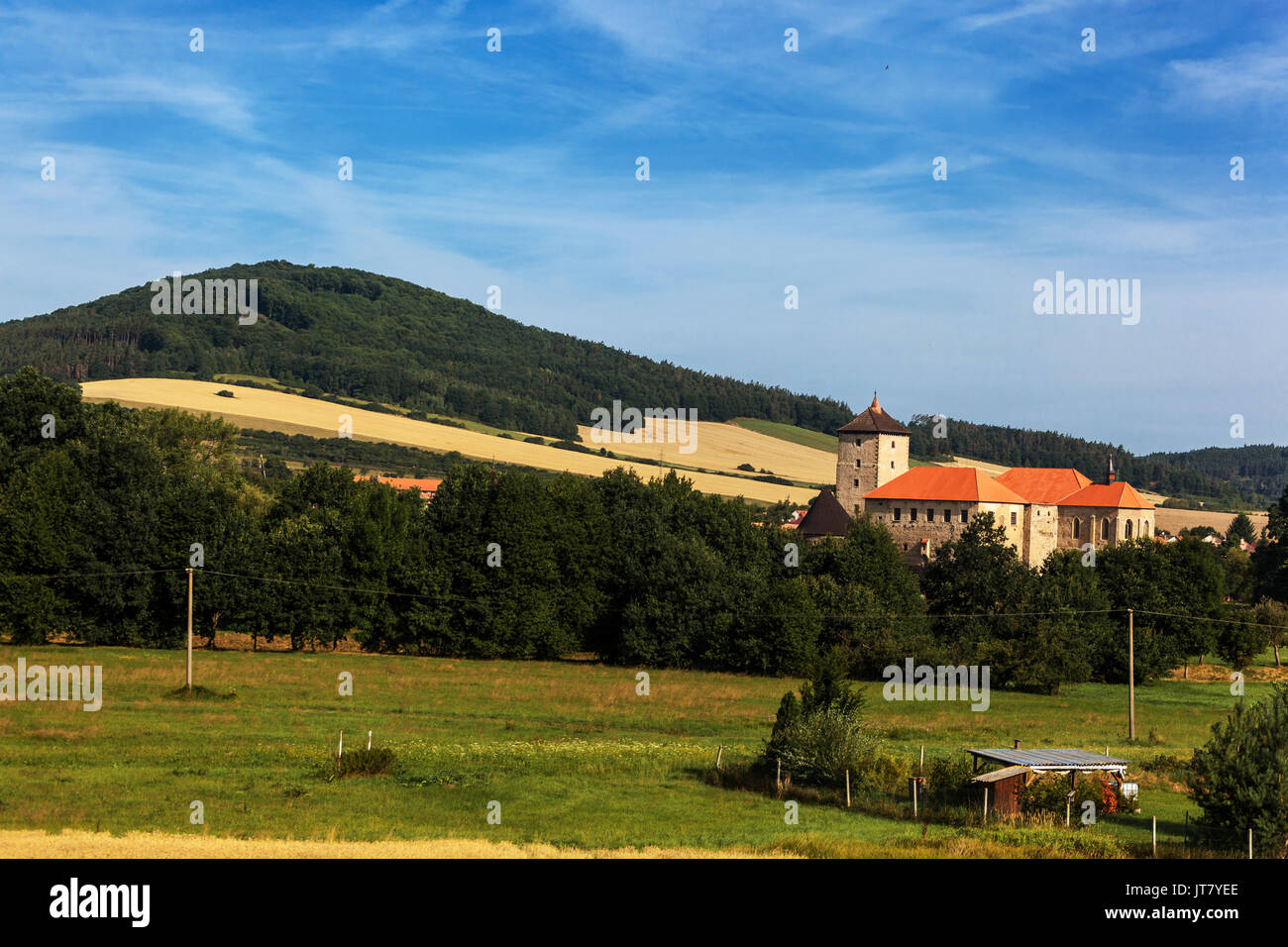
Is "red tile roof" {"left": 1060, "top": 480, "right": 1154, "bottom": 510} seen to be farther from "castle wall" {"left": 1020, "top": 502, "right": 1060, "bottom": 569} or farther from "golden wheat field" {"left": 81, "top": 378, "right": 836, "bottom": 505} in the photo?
"golden wheat field" {"left": 81, "top": 378, "right": 836, "bottom": 505}

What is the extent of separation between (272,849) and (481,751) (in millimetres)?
14274

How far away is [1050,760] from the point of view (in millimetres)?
28000

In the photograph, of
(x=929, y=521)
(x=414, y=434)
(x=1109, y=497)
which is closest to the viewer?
(x=929, y=521)

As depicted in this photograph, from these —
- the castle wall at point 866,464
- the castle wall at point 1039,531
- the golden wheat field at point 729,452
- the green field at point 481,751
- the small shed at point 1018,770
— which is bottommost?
the green field at point 481,751

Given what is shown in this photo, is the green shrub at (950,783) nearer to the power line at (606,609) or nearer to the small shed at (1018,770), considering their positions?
the small shed at (1018,770)

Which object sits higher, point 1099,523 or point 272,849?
point 1099,523

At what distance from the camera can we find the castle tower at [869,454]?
319 ft

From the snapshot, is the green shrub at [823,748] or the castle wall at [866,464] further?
the castle wall at [866,464]

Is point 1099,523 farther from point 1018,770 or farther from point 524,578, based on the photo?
point 1018,770

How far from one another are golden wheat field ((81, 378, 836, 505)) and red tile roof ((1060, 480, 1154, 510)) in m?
51.1

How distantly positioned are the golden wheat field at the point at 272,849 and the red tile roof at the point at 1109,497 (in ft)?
269

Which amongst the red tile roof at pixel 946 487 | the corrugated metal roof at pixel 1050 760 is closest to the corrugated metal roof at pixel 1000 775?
the corrugated metal roof at pixel 1050 760

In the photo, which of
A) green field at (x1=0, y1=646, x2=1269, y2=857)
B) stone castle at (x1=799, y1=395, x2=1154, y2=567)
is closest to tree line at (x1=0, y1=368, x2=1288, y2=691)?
green field at (x1=0, y1=646, x2=1269, y2=857)

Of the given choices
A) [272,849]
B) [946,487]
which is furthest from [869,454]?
[272,849]
